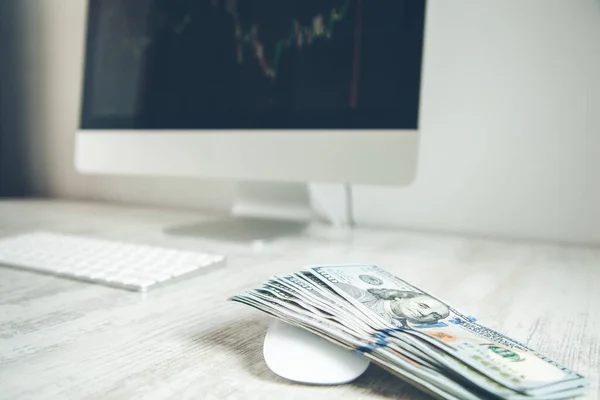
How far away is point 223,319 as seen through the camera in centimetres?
49

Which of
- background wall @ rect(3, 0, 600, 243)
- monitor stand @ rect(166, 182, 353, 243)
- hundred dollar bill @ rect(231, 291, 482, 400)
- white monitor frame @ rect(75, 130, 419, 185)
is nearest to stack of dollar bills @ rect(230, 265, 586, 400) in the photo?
hundred dollar bill @ rect(231, 291, 482, 400)

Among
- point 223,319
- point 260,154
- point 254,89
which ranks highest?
point 254,89

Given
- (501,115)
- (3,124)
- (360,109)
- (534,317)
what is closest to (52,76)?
(3,124)

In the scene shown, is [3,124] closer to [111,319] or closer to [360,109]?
[360,109]

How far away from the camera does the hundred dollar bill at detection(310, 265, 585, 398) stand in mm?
332

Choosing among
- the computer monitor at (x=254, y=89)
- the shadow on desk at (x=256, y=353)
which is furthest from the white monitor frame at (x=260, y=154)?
the shadow on desk at (x=256, y=353)

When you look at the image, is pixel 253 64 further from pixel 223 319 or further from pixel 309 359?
pixel 309 359

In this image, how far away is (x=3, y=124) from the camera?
1699 mm

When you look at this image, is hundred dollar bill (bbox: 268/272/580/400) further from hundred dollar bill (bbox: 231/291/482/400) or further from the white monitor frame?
the white monitor frame

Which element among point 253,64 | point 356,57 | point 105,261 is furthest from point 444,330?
point 253,64

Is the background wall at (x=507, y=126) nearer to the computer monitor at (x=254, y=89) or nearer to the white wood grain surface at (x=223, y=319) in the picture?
the white wood grain surface at (x=223, y=319)

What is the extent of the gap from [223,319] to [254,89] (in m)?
0.57

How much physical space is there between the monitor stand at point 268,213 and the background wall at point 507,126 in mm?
195

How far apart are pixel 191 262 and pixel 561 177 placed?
813mm
